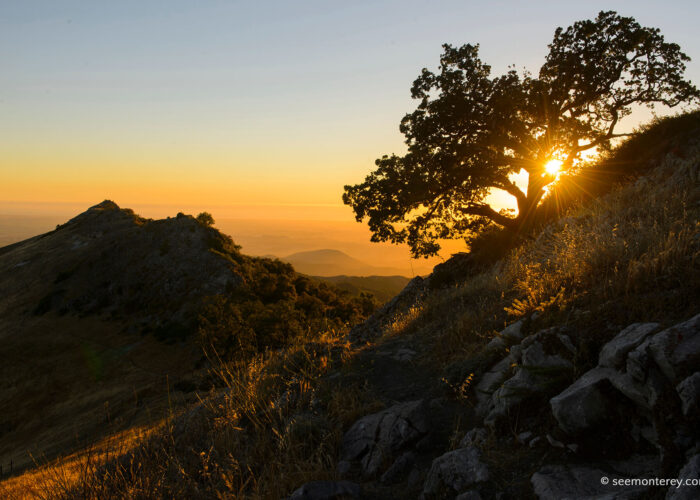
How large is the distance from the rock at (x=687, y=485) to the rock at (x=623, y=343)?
3.79ft

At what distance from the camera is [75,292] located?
146ft

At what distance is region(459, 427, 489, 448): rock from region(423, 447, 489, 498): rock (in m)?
0.15

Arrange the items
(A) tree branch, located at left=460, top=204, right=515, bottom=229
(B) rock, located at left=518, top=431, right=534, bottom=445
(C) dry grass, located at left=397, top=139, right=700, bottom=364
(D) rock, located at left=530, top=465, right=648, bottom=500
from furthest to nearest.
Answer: (A) tree branch, located at left=460, top=204, right=515, bottom=229
(C) dry grass, located at left=397, top=139, right=700, bottom=364
(B) rock, located at left=518, top=431, right=534, bottom=445
(D) rock, located at left=530, top=465, right=648, bottom=500

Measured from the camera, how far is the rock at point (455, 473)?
139 inches

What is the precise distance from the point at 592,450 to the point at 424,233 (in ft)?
54.0

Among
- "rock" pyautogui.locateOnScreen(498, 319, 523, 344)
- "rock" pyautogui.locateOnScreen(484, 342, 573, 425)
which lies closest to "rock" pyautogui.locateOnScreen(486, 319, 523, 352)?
"rock" pyautogui.locateOnScreen(498, 319, 523, 344)

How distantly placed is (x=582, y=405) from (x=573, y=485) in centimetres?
73

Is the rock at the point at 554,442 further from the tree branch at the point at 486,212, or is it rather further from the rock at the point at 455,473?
the tree branch at the point at 486,212

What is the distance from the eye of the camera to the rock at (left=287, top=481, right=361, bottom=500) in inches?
150

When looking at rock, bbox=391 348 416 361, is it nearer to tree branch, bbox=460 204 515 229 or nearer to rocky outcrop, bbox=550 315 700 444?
rocky outcrop, bbox=550 315 700 444

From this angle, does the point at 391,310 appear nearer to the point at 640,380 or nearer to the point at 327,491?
the point at 327,491

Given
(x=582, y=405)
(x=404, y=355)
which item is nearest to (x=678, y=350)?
(x=582, y=405)

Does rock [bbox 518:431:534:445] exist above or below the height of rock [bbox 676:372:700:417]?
below

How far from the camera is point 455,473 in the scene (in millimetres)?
3652
